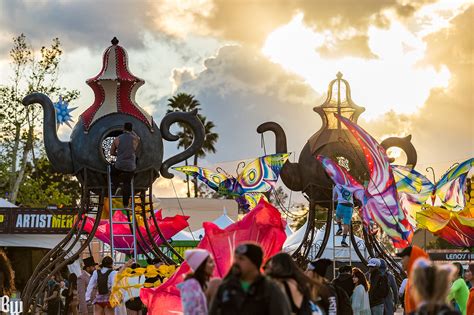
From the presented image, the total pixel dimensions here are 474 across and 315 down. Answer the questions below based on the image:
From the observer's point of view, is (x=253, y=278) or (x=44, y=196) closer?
(x=253, y=278)

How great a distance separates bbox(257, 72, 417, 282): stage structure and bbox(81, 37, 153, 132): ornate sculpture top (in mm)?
5394

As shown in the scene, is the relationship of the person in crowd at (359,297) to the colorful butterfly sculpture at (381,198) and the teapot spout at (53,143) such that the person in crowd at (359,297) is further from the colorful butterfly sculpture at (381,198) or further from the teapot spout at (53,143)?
the teapot spout at (53,143)

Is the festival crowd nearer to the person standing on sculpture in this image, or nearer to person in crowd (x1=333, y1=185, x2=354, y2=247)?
the person standing on sculpture

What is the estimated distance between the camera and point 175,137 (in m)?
24.5

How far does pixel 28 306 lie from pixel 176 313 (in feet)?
31.1

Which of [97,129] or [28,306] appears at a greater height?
[97,129]

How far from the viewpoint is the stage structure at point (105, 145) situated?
23.4 m

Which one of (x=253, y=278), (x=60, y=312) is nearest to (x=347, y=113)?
(x=60, y=312)

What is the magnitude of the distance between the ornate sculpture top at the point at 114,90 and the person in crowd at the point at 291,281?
45.5 ft

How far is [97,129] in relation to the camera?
23484 millimetres

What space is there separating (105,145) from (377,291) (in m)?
7.33

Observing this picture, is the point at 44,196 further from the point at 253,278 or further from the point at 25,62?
the point at 253,278

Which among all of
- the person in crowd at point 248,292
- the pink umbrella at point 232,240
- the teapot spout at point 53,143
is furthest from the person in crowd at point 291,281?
the teapot spout at point 53,143

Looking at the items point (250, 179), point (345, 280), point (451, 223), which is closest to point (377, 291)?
point (345, 280)
